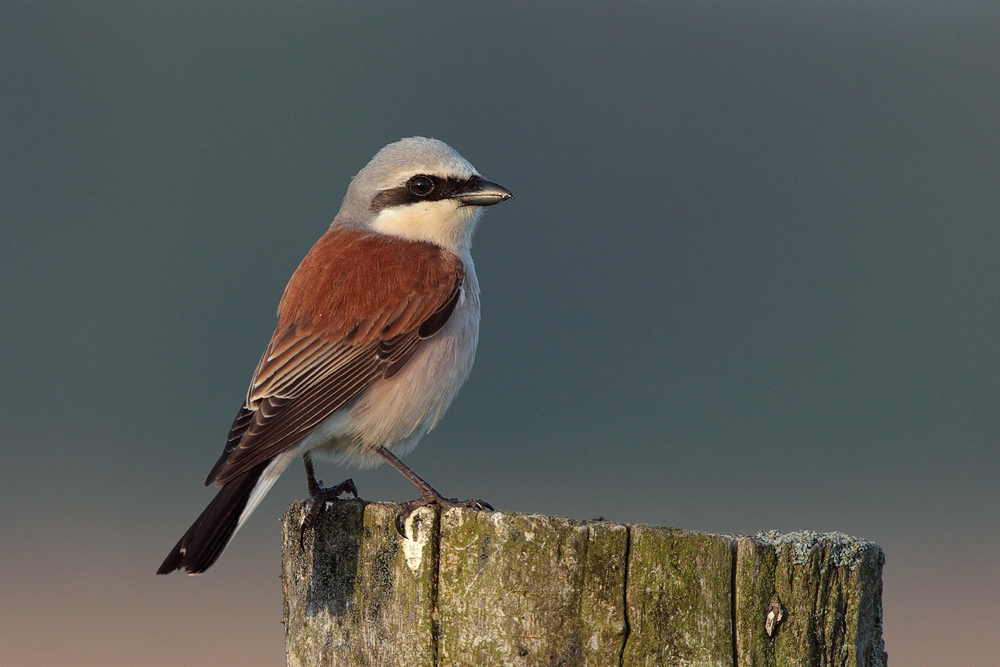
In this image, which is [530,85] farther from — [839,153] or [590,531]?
[590,531]

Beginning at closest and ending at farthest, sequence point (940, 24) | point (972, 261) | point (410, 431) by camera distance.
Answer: point (410, 431) → point (972, 261) → point (940, 24)

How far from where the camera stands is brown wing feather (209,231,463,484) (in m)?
4.75

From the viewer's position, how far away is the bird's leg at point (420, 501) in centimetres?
343

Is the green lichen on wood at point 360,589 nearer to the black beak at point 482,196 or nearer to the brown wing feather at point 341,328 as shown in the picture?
the brown wing feather at point 341,328

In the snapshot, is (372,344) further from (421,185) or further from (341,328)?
(421,185)

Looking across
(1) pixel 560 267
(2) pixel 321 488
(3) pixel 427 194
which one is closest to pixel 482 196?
(3) pixel 427 194

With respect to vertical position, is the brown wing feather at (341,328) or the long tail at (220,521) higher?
the brown wing feather at (341,328)

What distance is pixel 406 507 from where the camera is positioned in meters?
3.51

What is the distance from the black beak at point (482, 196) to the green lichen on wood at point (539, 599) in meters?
2.81

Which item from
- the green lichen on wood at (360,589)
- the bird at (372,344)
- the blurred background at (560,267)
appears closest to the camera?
the green lichen on wood at (360,589)

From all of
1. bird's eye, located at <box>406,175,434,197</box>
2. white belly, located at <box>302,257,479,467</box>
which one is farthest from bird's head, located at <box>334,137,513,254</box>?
white belly, located at <box>302,257,479,467</box>

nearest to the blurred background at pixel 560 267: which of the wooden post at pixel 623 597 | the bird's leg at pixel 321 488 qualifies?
the bird's leg at pixel 321 488

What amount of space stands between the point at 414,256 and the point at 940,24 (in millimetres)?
59356

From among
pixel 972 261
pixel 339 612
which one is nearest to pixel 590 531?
pixel 339 612
